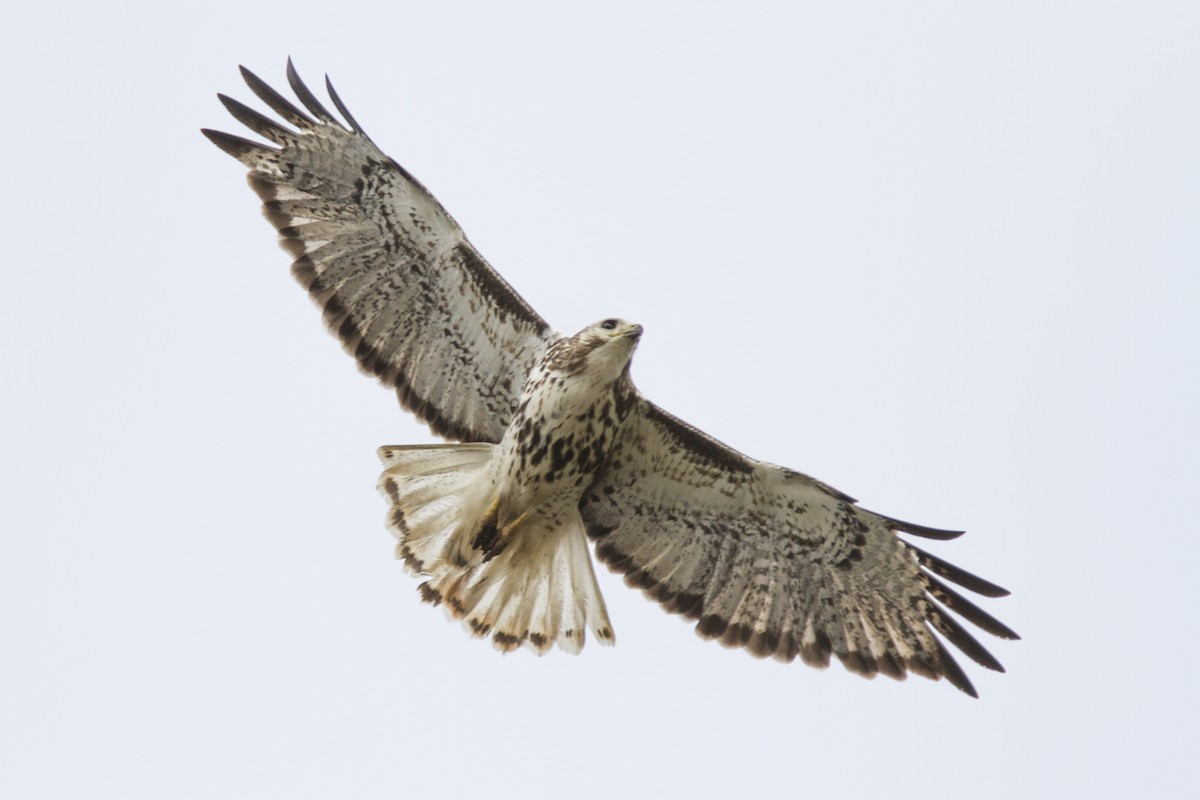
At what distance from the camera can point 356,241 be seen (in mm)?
10422

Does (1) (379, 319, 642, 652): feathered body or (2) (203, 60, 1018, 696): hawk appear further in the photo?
(2) (203, 60, 1018, 696): hawk

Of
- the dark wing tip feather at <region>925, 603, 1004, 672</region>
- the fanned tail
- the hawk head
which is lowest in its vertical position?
Answer: the fanned tail

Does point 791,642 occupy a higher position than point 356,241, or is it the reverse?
point 356,241

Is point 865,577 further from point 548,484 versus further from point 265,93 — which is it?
point 265,93

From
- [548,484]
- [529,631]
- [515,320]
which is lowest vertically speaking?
[529,631]

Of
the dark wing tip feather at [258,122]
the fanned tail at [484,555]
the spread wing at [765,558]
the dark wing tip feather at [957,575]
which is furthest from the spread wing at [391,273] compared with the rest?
the dark wing tip feather at [957,575]

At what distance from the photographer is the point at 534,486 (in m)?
10.1

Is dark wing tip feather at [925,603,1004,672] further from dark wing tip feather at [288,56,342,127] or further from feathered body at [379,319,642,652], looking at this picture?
dark wing tip feather at [288,56,342,127]

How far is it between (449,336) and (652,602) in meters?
1.95

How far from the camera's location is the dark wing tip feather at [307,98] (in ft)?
33.4

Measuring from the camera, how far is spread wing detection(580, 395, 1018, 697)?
406 inches

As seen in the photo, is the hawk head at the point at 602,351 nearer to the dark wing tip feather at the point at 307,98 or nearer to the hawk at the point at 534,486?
the hawk at the point at 534,486

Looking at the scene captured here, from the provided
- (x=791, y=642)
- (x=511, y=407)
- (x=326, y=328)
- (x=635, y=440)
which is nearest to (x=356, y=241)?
(x=326, y=328)

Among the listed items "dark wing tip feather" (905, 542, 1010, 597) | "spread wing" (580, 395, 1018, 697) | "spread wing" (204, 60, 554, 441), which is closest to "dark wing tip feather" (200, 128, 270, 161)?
"spread wing" (204, 60, 554, 441)
